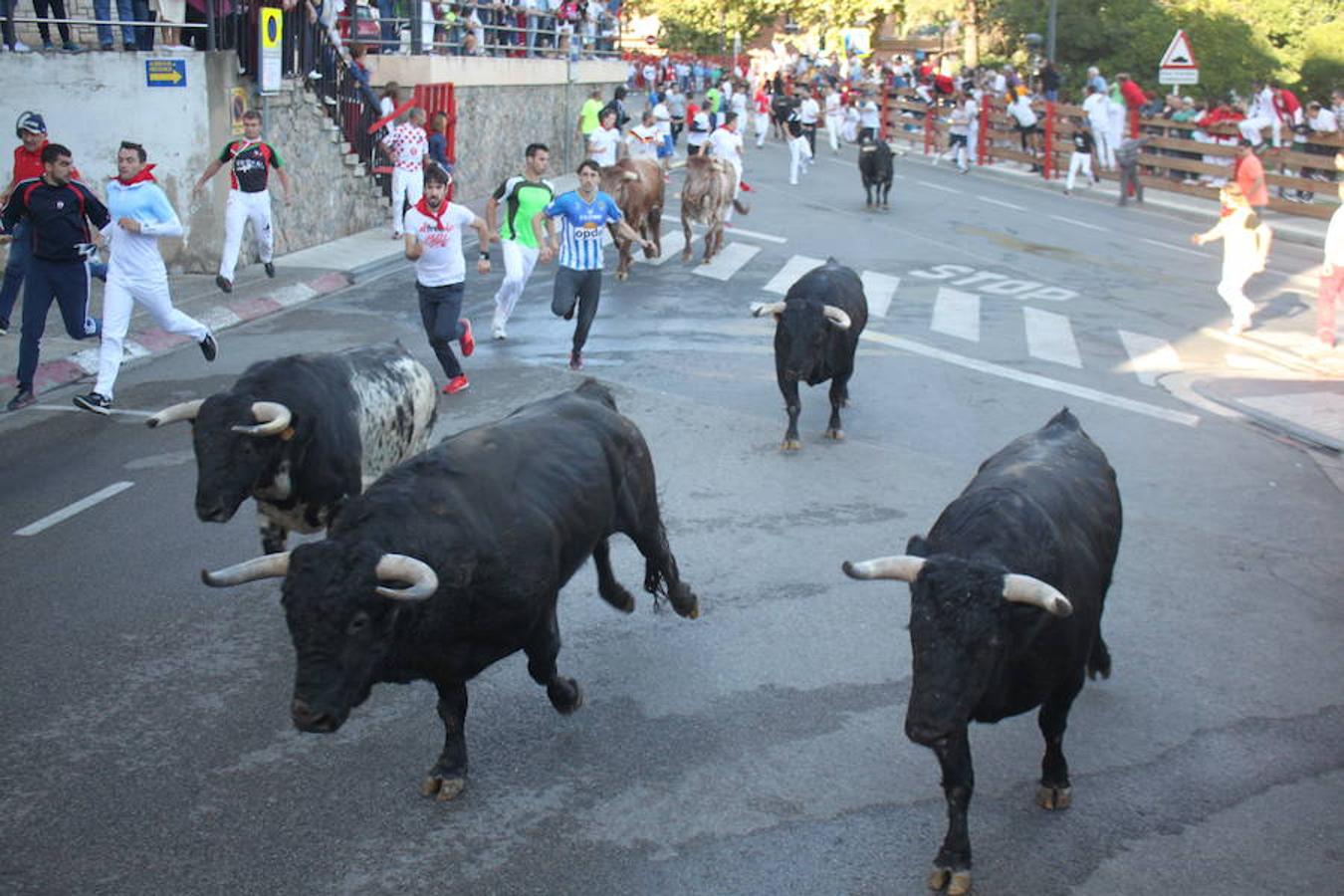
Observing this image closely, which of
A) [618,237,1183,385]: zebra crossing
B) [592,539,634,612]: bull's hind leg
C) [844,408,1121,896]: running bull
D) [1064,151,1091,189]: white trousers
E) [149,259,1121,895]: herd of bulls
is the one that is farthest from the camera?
[1064,151,1091,189]: white trousers

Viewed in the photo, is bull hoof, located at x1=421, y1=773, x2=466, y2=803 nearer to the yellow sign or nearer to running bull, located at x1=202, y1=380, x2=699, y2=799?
running bull, located at x1=202, y1=380, x2=699, y2=799

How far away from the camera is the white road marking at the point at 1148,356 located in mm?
14469

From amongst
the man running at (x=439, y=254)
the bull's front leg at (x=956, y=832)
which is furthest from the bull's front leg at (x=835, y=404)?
the bull's front leg at (x=956, y=832)

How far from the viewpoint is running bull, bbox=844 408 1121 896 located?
4910 millimetres

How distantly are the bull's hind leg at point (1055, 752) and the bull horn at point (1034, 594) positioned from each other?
876 mm

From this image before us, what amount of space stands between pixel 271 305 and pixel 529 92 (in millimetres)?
15616

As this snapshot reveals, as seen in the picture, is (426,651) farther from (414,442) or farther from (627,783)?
(414,442)

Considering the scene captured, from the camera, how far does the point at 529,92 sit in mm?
31234

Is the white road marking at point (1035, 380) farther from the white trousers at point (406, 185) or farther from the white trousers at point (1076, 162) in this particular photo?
the white trousers at point (1076, 162)

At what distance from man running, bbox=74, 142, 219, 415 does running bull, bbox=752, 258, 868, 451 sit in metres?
4.89

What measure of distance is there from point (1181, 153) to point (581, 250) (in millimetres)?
22797

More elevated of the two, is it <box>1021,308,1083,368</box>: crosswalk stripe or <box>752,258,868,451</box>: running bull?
<box>752,258,868,451</box>: running bull

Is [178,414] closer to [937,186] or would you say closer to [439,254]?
[439,254]

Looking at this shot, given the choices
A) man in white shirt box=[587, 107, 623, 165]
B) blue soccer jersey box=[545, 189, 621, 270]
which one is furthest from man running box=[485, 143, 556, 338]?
man in white shirt box=[587, 107, 623, 165]
